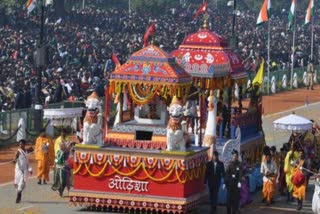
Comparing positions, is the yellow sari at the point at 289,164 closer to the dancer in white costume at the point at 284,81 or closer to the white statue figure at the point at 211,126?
A: the white statue figure at the point at 211,126

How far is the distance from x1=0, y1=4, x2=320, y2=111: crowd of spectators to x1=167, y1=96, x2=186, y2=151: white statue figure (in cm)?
1467

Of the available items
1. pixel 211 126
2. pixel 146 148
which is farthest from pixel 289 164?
pixel 146 148

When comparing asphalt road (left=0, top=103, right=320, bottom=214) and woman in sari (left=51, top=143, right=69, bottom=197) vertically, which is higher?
woman in sari (left=51, top=143, right=69, bottom=197)

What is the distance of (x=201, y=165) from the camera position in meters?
26.5

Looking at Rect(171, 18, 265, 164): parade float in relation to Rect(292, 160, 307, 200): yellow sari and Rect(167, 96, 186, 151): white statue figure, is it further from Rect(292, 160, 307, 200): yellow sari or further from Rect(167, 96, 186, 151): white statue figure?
Rect(167, 96, 186, 151): white statue figure

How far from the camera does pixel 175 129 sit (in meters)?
25.4

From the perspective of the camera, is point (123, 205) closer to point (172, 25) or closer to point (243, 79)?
point (243, 79)

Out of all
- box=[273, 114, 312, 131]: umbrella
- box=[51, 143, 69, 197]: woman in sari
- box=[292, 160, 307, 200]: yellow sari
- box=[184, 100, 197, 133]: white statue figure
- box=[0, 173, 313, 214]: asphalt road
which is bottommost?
Result: box=[0, 173, 313, 214]: asphalt road

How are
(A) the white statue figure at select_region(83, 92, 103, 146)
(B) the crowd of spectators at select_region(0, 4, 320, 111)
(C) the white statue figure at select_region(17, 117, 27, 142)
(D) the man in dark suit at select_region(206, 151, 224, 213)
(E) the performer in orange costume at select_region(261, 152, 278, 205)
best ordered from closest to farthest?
(A) the white statue figure at select_region(83, 92, 103, 146) → (D) the man in dark suit at select_region(206, 151, 224, 213) → (E) the performer in orange costume at select_region(261, 152, 278, 205) → (C) the white statue figure at select_region(17, 117, 27, 142) → (B) the crowd of spectators at select_region(0, 4, 320, 111)

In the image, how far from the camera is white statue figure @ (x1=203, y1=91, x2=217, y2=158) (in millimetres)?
28172

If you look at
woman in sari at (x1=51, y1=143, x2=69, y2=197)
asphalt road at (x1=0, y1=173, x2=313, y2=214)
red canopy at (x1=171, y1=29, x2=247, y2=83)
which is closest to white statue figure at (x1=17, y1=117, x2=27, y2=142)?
asphalt road at (x1=0, y1=173, x2=313, y2=214)

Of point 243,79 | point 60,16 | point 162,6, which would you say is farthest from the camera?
point 162,6

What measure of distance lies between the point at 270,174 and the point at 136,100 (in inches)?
140

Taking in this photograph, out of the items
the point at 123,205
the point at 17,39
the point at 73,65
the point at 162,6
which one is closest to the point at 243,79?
the point at 123,205
